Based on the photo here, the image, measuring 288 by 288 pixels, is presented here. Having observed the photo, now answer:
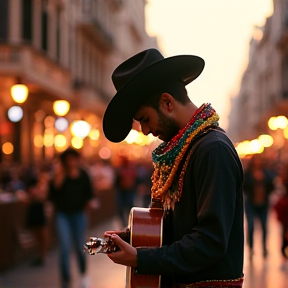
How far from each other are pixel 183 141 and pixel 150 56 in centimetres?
39

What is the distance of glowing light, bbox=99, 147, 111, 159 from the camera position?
4928cm

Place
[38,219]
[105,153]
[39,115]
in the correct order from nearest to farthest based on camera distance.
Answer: [38,219]
[39,115]
[105,153]

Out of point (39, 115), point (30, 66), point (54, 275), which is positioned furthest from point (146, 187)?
point (39, 115)

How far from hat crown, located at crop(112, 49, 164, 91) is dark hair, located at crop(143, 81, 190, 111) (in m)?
0.12

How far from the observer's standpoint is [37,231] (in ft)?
42.2

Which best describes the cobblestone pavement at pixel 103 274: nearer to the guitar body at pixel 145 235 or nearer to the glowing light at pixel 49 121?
the guitar body at pixel 145 235

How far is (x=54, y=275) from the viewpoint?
1117cm

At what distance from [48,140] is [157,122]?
30.9 m

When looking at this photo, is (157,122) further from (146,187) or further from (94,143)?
(94,143)

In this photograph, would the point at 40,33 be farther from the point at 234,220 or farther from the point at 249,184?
the point at 234,220

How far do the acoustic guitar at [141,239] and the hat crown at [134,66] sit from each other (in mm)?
530

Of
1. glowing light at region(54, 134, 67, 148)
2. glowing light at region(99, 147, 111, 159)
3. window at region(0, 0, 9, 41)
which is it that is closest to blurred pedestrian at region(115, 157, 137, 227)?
window at region(0, 0, 9, 41)

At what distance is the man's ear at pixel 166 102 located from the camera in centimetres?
309

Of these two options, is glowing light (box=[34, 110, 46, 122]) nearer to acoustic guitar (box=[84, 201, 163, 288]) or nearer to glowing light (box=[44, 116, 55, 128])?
glowing light (box=[44, 116, 55, 128])
